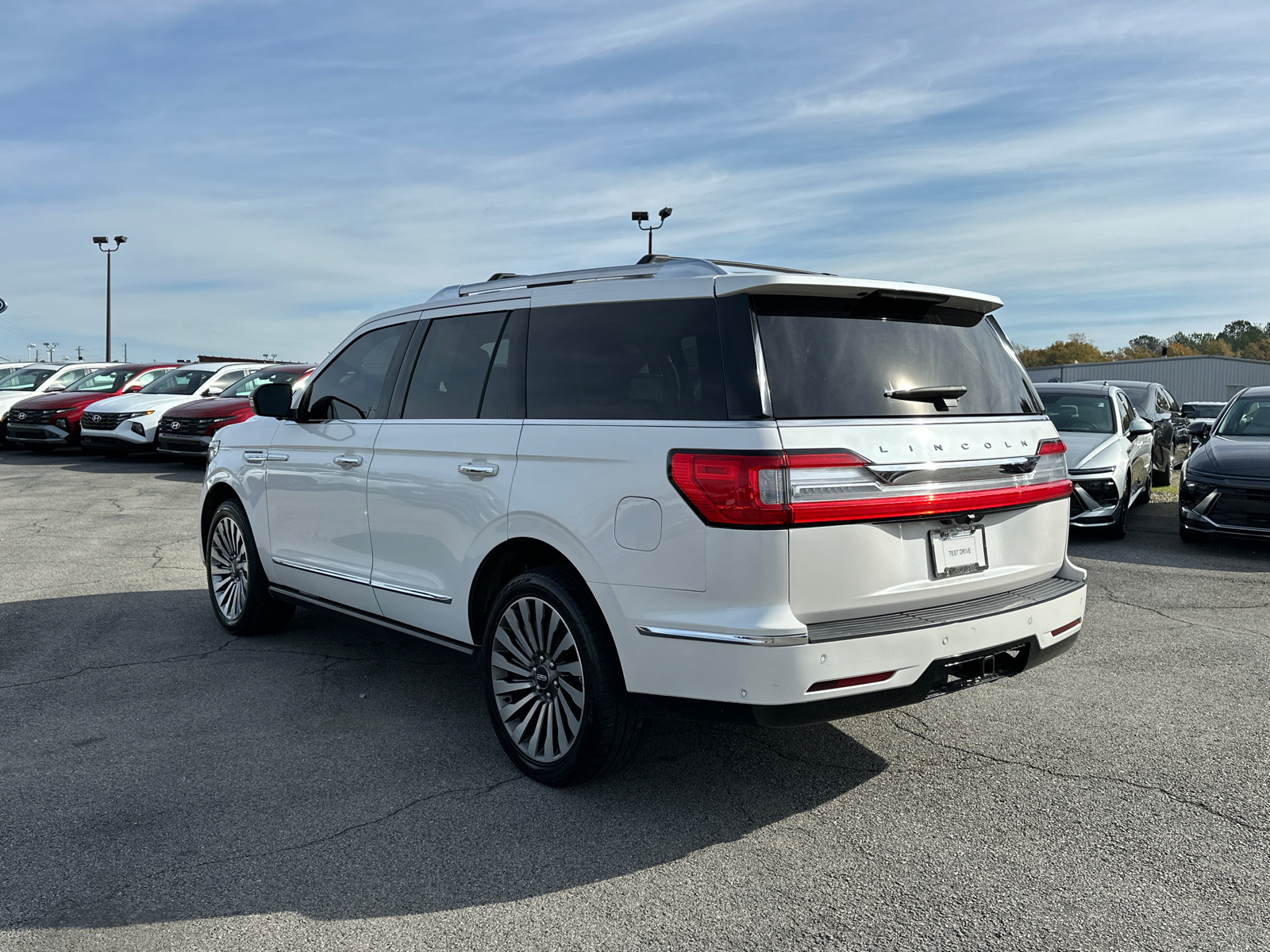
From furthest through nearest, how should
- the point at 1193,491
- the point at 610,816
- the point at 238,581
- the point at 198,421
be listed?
1. the point at 198,421
2. the point at 1193,491
3. the point at 238,581
4. the point at 610,816

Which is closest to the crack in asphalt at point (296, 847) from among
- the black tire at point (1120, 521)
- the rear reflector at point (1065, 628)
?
the rear reflector at point (1065, 628)

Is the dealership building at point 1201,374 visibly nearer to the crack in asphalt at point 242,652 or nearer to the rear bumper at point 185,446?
the rear bumper at point 185,446

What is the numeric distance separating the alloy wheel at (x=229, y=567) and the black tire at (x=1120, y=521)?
8.04m

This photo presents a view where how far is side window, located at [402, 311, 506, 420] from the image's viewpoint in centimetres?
448

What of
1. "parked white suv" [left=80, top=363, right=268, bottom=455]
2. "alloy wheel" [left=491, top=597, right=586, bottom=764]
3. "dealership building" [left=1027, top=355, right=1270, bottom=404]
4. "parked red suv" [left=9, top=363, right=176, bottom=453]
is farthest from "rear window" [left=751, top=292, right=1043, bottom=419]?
"dealership building" [left=1027, top=355, right=1270, bottom=404]

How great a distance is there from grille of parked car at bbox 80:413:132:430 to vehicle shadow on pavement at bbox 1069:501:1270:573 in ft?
50.7

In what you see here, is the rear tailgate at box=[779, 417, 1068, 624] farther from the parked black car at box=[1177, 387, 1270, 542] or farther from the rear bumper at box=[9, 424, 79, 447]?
the rear bumper at box=[9, 424, 79, 447]

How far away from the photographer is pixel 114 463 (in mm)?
18375

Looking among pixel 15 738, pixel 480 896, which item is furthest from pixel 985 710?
pixel 15 738

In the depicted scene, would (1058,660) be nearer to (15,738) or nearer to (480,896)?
(480,896)

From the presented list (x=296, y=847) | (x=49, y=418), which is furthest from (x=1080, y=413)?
(x=49, y=418)

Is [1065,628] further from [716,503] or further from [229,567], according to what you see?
[229,567]

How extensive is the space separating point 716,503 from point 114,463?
17864 millimetres

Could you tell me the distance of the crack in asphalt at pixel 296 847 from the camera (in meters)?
3.11
